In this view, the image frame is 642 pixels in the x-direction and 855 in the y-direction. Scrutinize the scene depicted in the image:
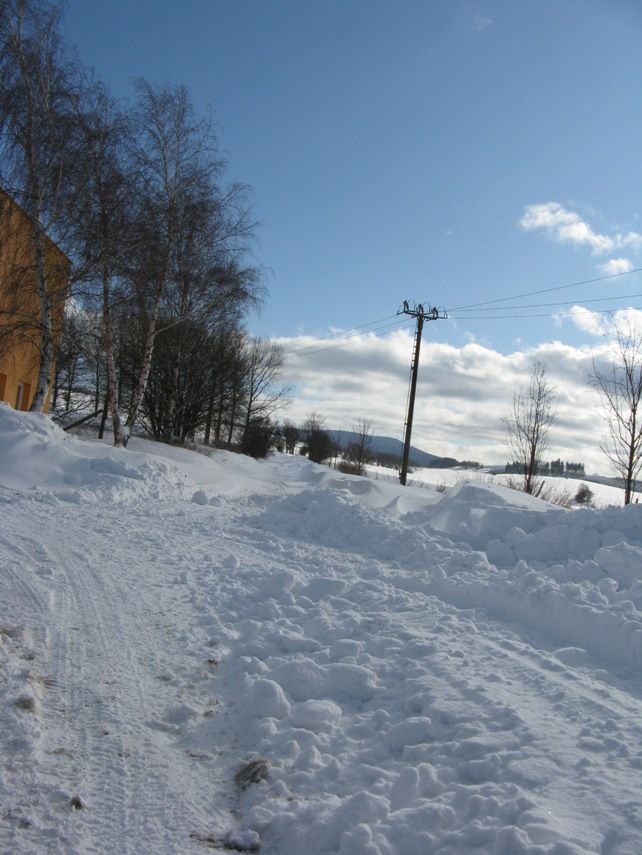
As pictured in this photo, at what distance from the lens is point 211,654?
15.8 ft

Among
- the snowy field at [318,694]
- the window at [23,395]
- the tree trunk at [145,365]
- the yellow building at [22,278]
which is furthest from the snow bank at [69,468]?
the window at [23,395]

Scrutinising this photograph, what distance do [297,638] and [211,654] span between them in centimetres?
72

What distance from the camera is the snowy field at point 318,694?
275 cm

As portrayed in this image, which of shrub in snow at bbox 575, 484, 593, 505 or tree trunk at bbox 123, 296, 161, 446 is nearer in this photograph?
tree trunk at bbox 123, 296, 161, 446

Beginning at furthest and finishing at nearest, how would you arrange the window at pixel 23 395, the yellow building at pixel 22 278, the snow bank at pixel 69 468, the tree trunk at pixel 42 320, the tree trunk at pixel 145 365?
the window at pixel 23 395 → the tree trunk at pixel 145 365 → the tree trunk at pixel 42 320 → the yellow building at pixel 22 278 → the snow bank at pixel 69 468

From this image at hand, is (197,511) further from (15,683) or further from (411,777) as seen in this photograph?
(411,777)

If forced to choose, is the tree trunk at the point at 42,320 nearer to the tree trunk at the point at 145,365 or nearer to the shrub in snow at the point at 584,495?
the tree trunk at the point at 145,365

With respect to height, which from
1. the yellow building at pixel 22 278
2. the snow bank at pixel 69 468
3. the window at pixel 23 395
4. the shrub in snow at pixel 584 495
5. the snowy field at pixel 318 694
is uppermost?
the yellow building at pixel 22 278

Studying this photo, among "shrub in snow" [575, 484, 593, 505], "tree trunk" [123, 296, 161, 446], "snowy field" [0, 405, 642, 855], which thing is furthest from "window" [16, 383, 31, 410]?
"shrub in snow" [575, 484, 593, 505]

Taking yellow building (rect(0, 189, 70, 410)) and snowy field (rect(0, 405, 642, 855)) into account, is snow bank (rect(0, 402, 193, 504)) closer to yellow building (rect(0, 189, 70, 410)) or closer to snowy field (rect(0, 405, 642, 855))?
yellow building (rect(0, 189, 70, 410))

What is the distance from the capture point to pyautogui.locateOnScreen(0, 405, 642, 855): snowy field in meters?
2.75

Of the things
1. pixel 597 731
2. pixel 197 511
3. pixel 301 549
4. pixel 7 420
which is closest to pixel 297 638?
pixel 597 731

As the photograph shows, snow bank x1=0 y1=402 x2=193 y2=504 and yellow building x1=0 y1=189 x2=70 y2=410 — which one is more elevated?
yellow building x1=0 y1=189 x2=70 y2=410

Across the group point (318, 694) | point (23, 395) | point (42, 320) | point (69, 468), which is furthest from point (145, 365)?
point (318, 694)
